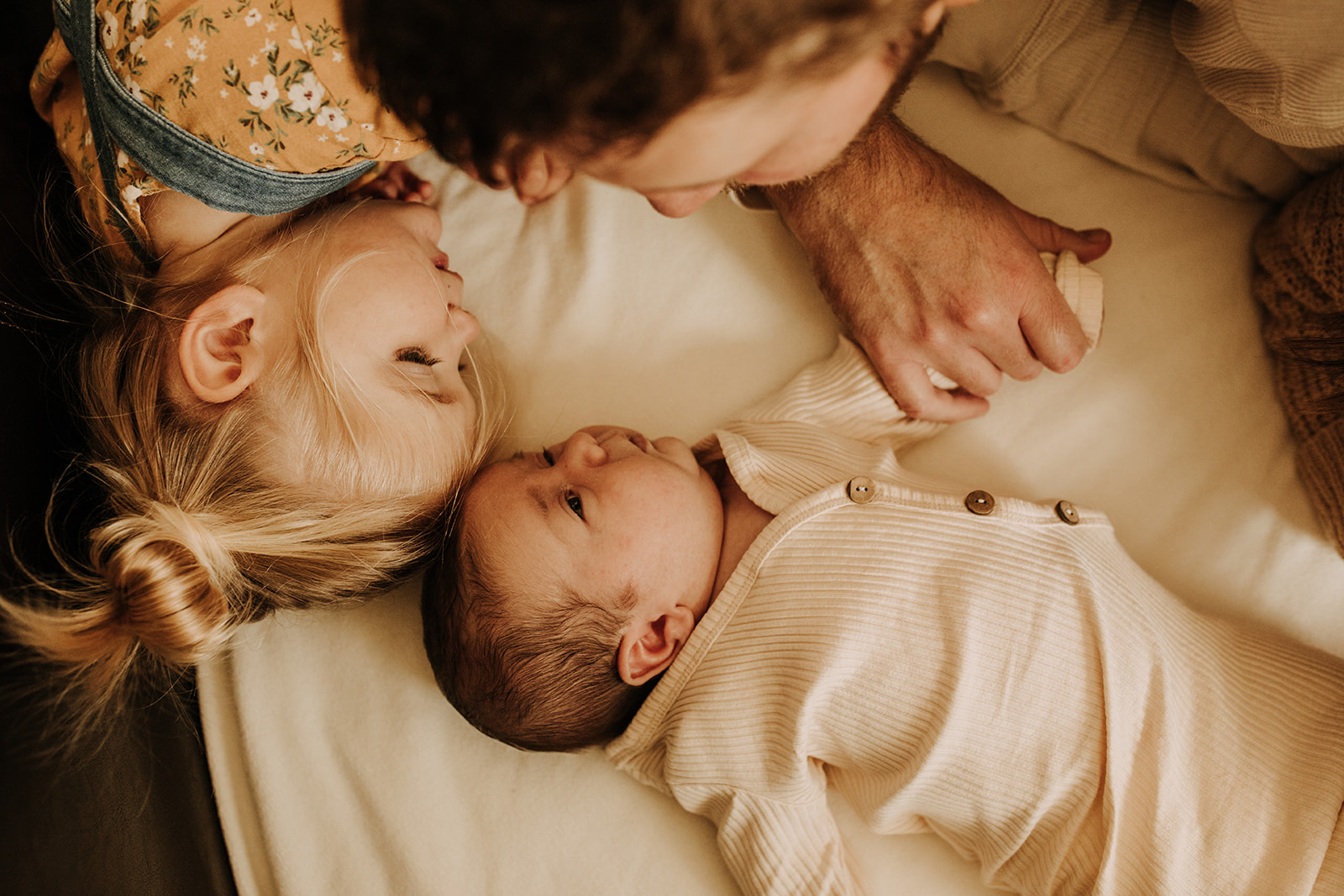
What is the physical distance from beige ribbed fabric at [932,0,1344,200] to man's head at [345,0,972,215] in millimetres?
512

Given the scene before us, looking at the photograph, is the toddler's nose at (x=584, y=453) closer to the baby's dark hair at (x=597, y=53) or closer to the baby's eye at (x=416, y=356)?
the baby's eye at (x=416, y=356)

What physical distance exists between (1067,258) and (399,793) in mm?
1032

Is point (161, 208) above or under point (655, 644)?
above

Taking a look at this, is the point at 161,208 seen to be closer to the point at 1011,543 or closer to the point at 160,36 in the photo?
the point at 160,36

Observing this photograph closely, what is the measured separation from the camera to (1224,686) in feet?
2.81

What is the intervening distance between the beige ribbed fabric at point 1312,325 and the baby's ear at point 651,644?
0.73m

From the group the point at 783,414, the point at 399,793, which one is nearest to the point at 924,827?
the point at 783,414

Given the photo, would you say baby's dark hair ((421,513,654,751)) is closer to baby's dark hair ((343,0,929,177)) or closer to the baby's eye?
the baby's eye

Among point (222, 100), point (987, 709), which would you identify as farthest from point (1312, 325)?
point (222, 100)

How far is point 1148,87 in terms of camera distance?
99cm

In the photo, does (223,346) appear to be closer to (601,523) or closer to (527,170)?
(601,523)

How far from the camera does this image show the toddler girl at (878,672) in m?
0.82

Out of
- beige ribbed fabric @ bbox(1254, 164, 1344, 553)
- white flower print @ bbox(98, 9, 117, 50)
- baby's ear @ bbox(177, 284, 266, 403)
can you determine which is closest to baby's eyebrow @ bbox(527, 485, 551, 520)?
baby's ear @ bbox(177, 284, 266, 403)

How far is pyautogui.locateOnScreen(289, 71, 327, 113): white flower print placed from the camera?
81 centimetres
